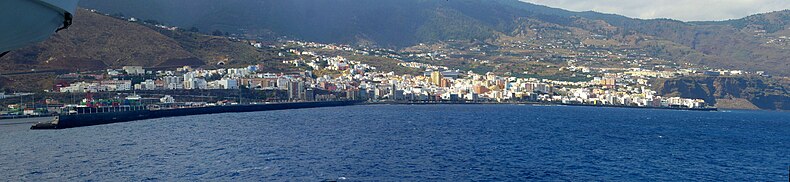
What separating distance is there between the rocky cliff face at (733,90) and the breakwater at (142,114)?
256ft

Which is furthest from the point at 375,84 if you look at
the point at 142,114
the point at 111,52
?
the point at 142,114

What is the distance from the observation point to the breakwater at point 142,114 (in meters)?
66.5

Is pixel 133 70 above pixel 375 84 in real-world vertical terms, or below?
above

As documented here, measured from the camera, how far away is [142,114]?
82.8m

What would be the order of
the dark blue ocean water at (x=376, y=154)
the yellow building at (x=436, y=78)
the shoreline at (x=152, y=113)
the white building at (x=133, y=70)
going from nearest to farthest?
1. the dark blue ocean water at (x=376, y=154)
2. the shoreline at (x=152, y=113)
3. the white building at (x=133, y=70)
4. the yellow building at (x=436, y=78)

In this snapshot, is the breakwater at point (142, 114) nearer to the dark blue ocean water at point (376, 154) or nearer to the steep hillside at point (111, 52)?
the dark blue ocean water at point (376, 154)

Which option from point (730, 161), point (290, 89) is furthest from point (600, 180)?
point (290, 89)

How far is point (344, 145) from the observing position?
1870 inches

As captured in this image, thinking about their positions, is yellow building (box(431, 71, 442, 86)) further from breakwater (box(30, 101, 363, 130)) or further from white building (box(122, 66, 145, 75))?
white building (box(122, 66, 145, 75))

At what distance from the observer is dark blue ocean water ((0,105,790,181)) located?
33.9 meters

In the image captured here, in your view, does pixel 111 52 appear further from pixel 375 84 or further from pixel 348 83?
pixel 375 84

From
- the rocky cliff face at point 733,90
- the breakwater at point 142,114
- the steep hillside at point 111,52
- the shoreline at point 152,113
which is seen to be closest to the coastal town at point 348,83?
the steep hillside at point 111,52

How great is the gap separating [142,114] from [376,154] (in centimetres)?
4875

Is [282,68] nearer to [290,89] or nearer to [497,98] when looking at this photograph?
[290,89]
